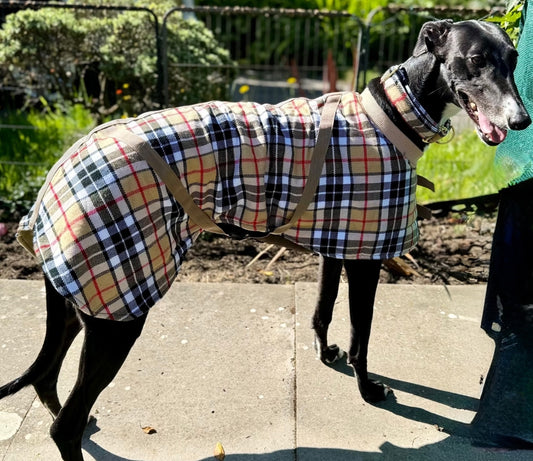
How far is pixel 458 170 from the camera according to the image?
231 inches

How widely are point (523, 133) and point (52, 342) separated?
7.50ft

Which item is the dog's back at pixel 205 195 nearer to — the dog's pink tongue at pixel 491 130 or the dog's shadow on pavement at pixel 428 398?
the dog's pink tongue at pixel 491 130

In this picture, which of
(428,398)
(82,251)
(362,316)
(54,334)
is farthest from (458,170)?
(82,251)

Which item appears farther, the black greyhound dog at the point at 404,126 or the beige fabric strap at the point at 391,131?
the beige fabric strap at the point at 391,131

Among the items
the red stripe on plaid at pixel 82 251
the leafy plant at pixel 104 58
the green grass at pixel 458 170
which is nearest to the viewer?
the red stripe on plaid at pixel 82 251

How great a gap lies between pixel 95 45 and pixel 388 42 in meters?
6.65

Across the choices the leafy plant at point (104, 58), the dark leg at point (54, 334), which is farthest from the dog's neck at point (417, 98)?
the leafy plant at point (104, 58)

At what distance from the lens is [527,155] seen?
2793 millimetres

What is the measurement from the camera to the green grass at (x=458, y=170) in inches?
212

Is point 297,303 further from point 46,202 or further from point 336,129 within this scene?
point 46,202

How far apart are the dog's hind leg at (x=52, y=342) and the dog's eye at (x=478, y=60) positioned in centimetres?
A: 188

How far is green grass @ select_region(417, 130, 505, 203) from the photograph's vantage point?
5393mm

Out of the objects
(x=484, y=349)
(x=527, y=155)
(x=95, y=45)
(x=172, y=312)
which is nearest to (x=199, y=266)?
(x=172, y=312)

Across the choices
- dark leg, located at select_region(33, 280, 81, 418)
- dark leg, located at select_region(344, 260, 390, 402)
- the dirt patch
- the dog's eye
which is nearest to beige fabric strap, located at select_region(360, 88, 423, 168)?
the dog's eye
